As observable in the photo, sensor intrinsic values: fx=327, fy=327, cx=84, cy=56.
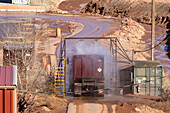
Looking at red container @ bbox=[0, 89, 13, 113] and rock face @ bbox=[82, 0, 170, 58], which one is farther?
rock face @ bbox=[82, 0, 170, 58]

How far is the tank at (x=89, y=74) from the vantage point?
25.3m

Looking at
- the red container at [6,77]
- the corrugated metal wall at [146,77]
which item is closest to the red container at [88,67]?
the corrugated metal wall at [146,77]

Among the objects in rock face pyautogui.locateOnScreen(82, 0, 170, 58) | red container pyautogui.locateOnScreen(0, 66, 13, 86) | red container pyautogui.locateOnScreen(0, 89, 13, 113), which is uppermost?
rock face pyautogui.locateOnScreen(82, 0, 170, 58)

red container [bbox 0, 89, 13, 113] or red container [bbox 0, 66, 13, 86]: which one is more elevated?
red container [bbox 0, 66, 13, 86]

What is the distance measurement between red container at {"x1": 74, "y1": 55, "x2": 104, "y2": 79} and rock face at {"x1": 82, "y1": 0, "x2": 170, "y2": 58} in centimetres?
3052

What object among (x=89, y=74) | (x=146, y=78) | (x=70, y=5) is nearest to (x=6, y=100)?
(x=89, y=74)

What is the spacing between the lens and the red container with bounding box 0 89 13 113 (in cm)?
1546

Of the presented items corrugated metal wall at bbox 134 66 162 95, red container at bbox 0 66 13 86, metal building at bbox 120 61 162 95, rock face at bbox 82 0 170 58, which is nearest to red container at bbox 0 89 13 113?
red container at bbox 0 66 13 86

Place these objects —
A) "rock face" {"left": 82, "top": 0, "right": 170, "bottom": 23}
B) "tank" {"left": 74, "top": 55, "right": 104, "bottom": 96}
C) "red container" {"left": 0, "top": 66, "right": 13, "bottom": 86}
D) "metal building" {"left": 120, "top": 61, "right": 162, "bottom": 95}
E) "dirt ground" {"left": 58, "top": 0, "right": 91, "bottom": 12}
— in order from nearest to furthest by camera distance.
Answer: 1. "red container" {"left": 0, "top": 66, "right": 13, "bottom": 86}
2. "tank" {"left": 74, "top": 55, "right": 104, "bottom": 96}
3. "metal building" {"left": 120, "top": 61, "right": 162, "bottom": 95}
4. "rock face" {"left": 82, "top": 0, "right": 170, "bottom": 23}
5. "dirt ground" {"left": 58, "top": 0, "right": 91, "bottom": 12}

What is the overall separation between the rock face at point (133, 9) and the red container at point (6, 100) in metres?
41.5

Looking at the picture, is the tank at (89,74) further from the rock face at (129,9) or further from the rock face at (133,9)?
the rock face at (129,9)

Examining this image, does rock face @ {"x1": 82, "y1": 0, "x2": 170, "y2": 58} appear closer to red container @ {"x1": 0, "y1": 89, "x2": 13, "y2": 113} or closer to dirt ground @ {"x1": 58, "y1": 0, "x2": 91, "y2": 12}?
dirt ground @ {"x1": 58, "y1": 0, "x2": 91, "y2": 12}

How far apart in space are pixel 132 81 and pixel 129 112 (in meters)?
6.33

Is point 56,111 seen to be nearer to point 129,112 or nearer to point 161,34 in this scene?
point 129,112
